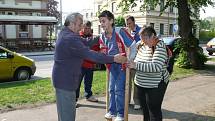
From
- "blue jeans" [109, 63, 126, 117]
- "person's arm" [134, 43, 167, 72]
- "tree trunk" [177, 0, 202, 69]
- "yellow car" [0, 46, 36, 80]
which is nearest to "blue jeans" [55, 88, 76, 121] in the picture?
"person's arm" [134, 43, 167, 72]

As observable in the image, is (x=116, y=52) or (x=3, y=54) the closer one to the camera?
(x=116, y=52)

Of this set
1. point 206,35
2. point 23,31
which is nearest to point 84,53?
point 23,31

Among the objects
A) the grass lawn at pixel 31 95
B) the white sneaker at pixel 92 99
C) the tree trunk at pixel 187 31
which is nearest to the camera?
the grass lawn at pixel 31 95

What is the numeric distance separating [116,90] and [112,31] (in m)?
0.98

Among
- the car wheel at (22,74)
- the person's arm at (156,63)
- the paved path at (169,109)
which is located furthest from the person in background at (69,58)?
the car wheel at (22,74)

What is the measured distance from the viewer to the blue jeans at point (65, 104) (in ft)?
16.5

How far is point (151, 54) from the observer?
207 inches

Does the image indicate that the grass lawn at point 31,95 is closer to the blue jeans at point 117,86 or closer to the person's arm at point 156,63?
the blue jeans at point 117,86

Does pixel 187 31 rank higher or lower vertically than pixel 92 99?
higher

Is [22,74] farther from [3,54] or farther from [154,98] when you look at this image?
[154,98]

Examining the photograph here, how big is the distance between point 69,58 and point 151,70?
1118 mm

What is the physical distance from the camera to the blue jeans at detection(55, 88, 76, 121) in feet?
16.5

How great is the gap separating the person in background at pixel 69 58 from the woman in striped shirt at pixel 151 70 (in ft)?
1.44

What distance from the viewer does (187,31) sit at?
15820mm
